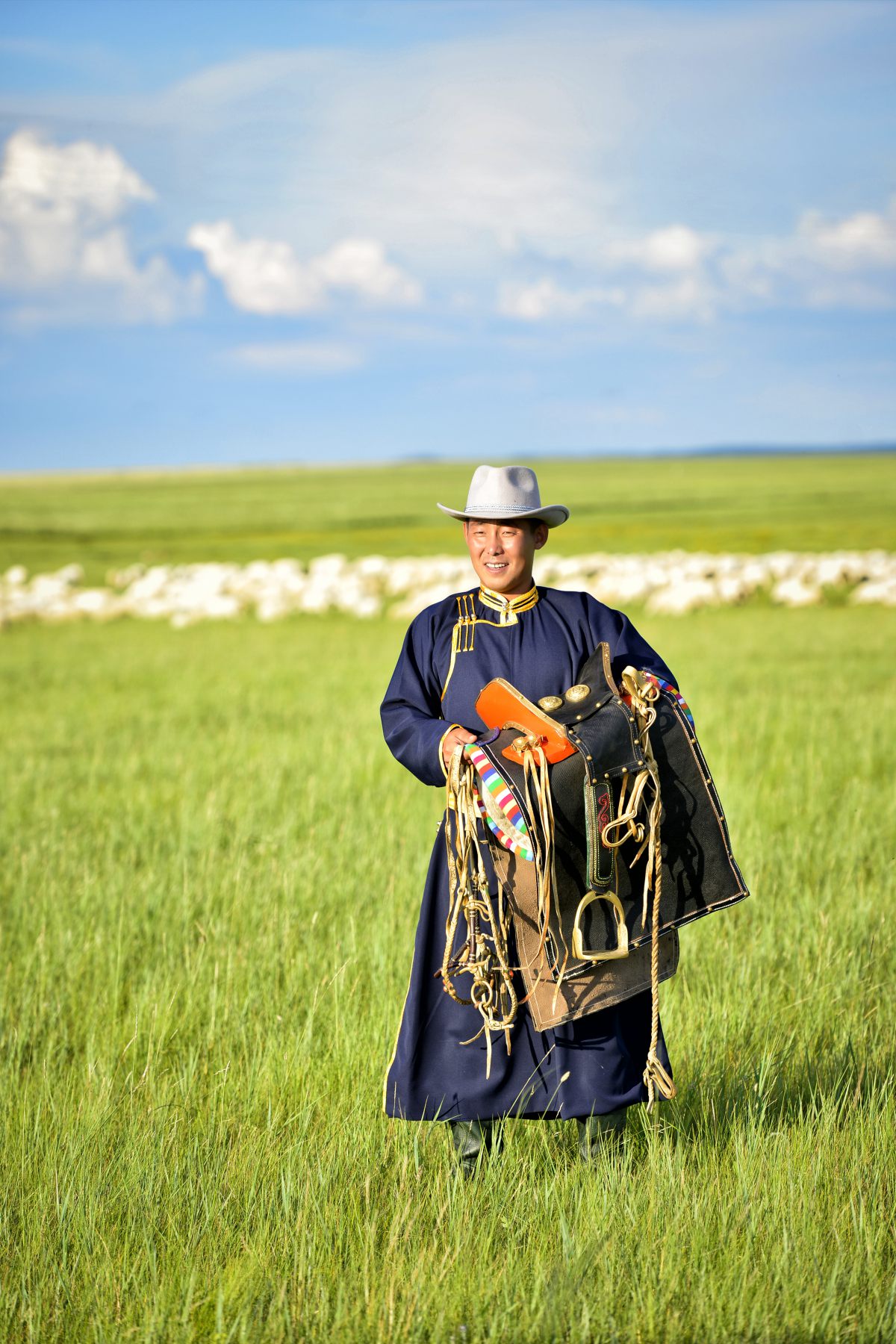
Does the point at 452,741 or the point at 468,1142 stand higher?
the point at 452,741

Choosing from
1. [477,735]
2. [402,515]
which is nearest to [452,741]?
[477,735]

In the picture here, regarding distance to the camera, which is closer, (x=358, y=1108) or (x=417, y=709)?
(x=417, y=709)

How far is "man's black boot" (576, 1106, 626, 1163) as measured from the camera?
9.39ft

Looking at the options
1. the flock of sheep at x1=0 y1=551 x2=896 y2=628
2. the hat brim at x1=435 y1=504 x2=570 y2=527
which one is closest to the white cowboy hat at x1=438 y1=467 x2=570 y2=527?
the hat brim at x1=435 y1=504 x2=570 y2=527

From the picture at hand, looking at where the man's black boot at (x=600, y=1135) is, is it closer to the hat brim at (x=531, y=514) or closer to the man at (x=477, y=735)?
the man at (x=477, y=735)

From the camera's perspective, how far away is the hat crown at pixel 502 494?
2824mm

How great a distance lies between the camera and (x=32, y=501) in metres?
84.3

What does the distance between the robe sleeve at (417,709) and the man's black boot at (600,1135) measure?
90cm

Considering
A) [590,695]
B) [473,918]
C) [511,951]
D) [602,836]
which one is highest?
[590,695]

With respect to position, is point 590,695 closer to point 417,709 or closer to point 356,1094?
point 417,709

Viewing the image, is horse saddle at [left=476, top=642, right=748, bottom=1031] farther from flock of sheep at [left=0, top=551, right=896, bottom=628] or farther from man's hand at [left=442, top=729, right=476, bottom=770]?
flock of sheep at [left=0, top=551, right=896, bottom=628]

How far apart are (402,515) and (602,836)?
210 feet

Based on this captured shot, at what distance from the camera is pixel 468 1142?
2.96 m

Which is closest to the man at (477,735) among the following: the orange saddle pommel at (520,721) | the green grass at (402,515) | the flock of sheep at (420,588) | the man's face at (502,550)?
the man's face at (502,550)
